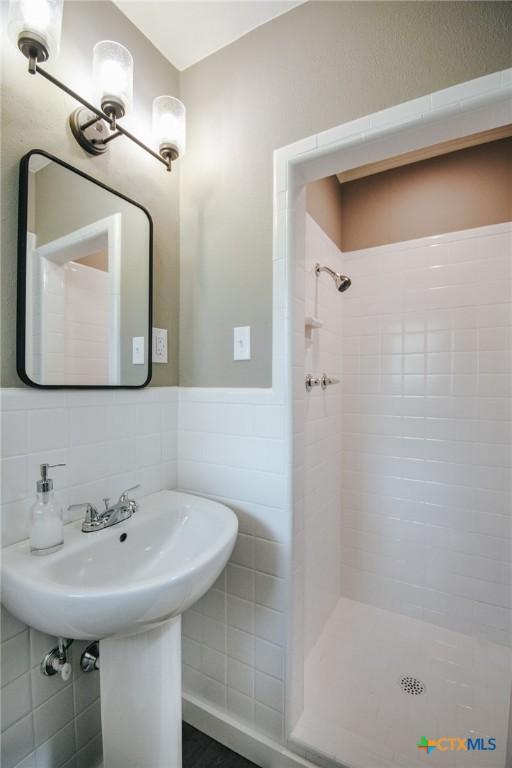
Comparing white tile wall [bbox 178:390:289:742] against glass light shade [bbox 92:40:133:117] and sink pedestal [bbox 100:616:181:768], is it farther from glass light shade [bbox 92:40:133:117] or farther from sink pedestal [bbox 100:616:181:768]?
glass light shade [bbox 92:40:133:117]

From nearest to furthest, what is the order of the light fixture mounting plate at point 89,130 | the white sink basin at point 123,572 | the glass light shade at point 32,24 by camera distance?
1. the white sink basin at point 123,572
2. the glass light shade at point 32,24
3. the light fixture mounting plate at point 89,130

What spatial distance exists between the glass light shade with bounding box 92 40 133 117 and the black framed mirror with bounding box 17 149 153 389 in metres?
0.21

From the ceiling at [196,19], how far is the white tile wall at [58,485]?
1.33 meters

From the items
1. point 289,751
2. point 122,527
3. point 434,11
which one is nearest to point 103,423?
point 122,527

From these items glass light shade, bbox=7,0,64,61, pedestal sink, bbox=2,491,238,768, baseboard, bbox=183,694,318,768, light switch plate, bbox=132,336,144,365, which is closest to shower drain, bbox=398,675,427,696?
baseboard, bbox=183,694,318,768

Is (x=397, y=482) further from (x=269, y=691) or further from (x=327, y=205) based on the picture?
(x=327, y=205)

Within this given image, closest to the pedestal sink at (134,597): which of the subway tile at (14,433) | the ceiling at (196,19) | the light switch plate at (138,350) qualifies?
the subway tile at (14,433)

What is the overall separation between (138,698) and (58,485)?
62cm

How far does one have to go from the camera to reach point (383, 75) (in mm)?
1049

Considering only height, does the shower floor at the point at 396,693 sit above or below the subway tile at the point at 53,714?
below

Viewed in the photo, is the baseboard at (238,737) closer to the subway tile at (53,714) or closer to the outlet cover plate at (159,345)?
the subway tile at (53,714)

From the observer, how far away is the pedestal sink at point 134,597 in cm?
72

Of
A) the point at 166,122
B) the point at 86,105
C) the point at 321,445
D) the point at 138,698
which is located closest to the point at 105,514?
the point at 138,698

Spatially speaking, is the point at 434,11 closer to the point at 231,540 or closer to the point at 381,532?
the point at 231,540
